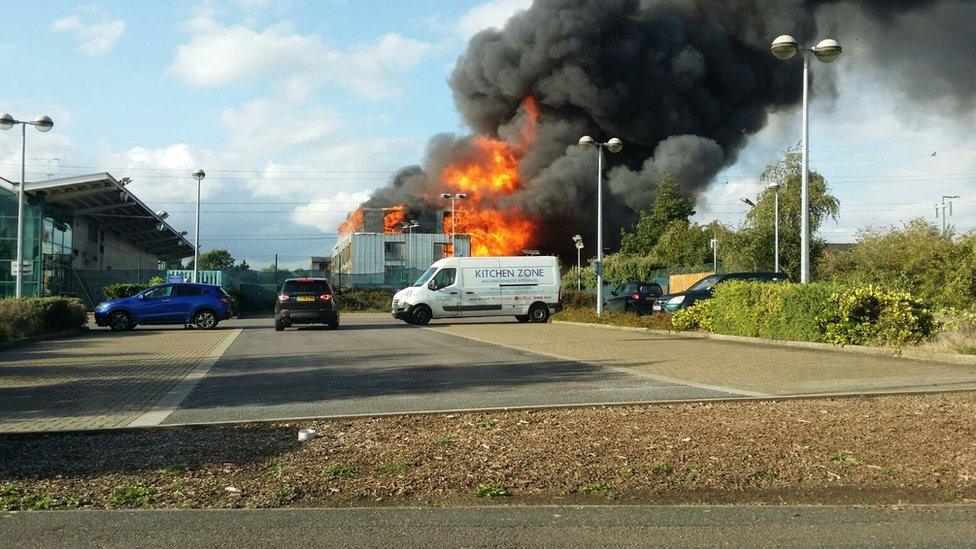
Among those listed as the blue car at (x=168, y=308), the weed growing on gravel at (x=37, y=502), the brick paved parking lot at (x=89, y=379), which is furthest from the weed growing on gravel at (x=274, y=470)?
the blue car at (x=168, y=308)

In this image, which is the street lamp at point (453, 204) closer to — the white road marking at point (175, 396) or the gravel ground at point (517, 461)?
the white road marking at point (175, 396)

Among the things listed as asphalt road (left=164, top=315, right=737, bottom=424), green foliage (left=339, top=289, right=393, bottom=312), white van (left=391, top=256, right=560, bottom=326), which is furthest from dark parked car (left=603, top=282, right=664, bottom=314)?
asphalt road (left=164, top=315, right=737, bottom=424)

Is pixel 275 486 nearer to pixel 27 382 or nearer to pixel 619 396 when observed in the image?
pixel 619 396

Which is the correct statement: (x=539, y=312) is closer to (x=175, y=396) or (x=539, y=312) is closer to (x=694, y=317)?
(x=694, y=317)

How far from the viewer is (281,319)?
23.8 meters

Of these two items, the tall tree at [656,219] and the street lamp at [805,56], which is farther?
the tall tree at [656,219]

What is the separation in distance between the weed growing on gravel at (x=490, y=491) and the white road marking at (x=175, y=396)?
3.42m

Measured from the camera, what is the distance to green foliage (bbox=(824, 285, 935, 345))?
13.4m

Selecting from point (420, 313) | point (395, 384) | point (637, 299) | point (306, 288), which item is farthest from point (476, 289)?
point (395, 384)

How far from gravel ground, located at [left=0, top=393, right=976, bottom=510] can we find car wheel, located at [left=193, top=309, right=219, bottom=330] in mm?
18545

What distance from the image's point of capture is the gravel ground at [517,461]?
5039 millimetres

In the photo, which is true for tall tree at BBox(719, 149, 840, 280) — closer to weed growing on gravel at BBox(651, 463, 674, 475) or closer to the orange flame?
the orange flame

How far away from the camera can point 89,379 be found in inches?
435

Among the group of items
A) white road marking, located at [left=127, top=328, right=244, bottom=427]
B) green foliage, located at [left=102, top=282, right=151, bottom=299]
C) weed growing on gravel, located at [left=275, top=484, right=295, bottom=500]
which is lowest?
weed growing on gravel, located at [left=275, top=484, right=295, bottom=500]
